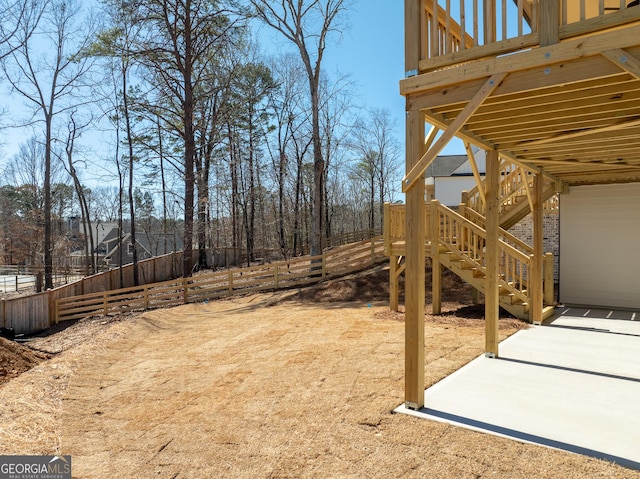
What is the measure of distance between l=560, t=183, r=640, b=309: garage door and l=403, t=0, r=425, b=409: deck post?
25.7ft

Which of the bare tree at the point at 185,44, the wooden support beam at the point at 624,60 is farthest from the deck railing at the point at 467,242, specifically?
the bare tree at the point at 185,44

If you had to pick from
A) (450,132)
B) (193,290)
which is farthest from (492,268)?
(193,290)

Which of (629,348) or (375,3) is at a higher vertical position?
(375,3)

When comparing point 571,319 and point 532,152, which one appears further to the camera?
point 571,319

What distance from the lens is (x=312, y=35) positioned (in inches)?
616

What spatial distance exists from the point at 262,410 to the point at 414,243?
2.18 metres

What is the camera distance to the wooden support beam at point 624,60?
9.13 ft

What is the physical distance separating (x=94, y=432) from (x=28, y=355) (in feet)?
16.6

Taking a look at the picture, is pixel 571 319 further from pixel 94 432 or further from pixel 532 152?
pixel 94 432

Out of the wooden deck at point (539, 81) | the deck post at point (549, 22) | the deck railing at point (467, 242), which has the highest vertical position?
the deck post at point (549, 22)

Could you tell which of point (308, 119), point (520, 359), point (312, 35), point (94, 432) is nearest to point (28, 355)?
point (94, 432)

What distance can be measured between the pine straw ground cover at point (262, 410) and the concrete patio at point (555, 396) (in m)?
0.24

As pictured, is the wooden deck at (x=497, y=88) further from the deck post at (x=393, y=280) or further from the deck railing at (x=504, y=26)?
the deck post at (x=393, y=280)

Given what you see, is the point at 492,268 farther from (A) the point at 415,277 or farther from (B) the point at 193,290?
(B) the point at 193,290
